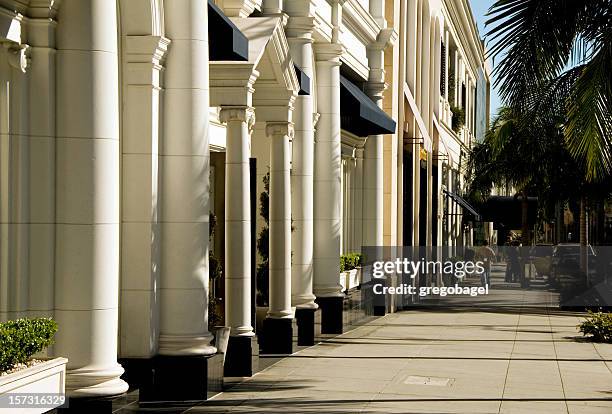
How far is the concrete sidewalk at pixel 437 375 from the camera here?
46.8ft

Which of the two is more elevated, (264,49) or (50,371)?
(264,49)

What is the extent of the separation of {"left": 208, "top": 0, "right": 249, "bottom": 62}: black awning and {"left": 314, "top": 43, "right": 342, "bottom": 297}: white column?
8685mm

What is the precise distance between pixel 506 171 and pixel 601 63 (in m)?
→ 28.0

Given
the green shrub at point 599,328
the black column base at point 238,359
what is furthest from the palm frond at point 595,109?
the green shrub at point 599,328

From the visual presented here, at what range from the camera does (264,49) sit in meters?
16.3

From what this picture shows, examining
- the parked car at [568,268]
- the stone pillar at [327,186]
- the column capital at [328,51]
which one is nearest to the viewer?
the column capital at [328,51]

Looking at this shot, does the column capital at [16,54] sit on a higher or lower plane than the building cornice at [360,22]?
lower

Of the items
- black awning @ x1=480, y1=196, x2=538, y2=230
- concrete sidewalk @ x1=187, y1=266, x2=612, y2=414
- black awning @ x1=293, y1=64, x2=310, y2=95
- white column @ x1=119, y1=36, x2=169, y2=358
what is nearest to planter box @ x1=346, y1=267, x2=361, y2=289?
concrete sidewalk @ x1=187, y1=266, x2=612, y2=414

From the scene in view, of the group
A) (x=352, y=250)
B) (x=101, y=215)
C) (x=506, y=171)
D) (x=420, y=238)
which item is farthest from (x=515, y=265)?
(x=101, y=215)

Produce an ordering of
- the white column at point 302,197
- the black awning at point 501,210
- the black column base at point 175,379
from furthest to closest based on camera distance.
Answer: the black awning at point 501,210, the white column at point 302,197, the black column base at point 175,379

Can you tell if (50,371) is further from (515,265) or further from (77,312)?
(515,265)

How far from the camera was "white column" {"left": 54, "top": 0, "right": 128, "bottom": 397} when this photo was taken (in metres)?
10.6

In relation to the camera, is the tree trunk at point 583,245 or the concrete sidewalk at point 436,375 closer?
the concrete sidewalk at point 436,375

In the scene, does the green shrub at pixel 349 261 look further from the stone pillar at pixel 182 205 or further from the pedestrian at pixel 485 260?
the pedestrian at pixel 485 260
